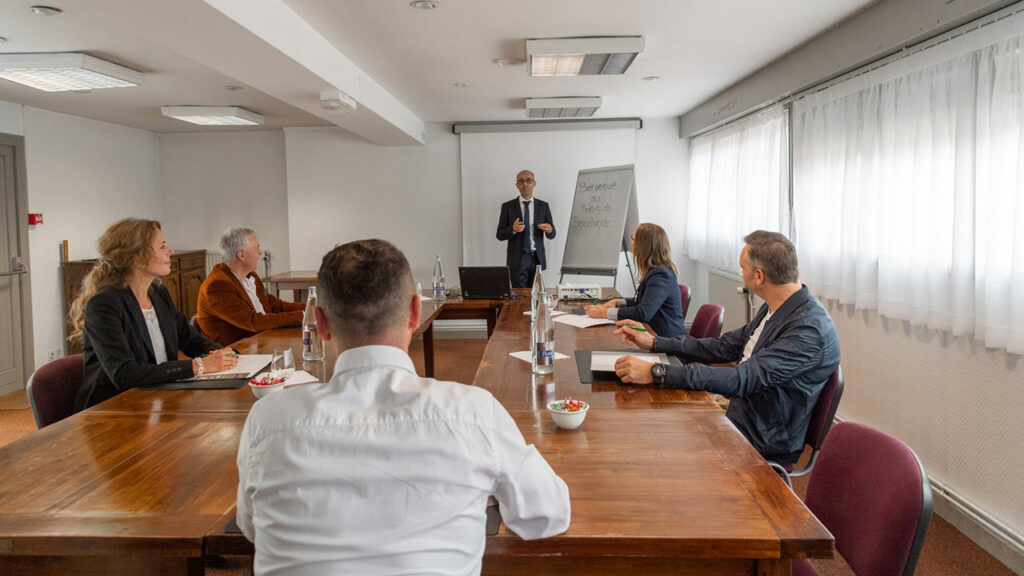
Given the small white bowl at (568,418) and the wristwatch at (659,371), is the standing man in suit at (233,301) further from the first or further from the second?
the small white bowl at (568,418)

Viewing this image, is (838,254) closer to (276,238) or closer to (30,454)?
(30,454)

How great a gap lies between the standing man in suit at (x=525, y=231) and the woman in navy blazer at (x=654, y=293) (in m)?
2.67

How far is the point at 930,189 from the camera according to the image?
3.01 metres

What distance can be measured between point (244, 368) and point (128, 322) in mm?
459

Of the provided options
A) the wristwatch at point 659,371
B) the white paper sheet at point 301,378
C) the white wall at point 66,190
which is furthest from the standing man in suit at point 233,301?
the white wall at point 66,190

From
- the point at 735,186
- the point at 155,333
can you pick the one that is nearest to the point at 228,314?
the point at 155,333

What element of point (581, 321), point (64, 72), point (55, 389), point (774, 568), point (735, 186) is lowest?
point (774, 568)

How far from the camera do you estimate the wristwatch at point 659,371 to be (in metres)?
2.17

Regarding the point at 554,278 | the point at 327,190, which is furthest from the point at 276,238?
the point at 554,278

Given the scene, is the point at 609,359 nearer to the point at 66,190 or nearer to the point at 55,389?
the point at 55,389

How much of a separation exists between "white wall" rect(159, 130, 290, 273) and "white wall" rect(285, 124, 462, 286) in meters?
0.34

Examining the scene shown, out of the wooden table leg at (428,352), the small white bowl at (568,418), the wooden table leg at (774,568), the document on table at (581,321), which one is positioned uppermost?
the document on table at (581,321)

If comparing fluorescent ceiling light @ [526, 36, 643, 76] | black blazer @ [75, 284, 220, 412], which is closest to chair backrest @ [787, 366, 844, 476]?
black blazer @ [75, 284, 220, 412]

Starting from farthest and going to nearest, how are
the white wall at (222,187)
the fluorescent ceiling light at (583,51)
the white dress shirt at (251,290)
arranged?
the white wall at (222,187) → the fluorescent ceiling light at (583,51) → the white dress shirt at (251,290)
